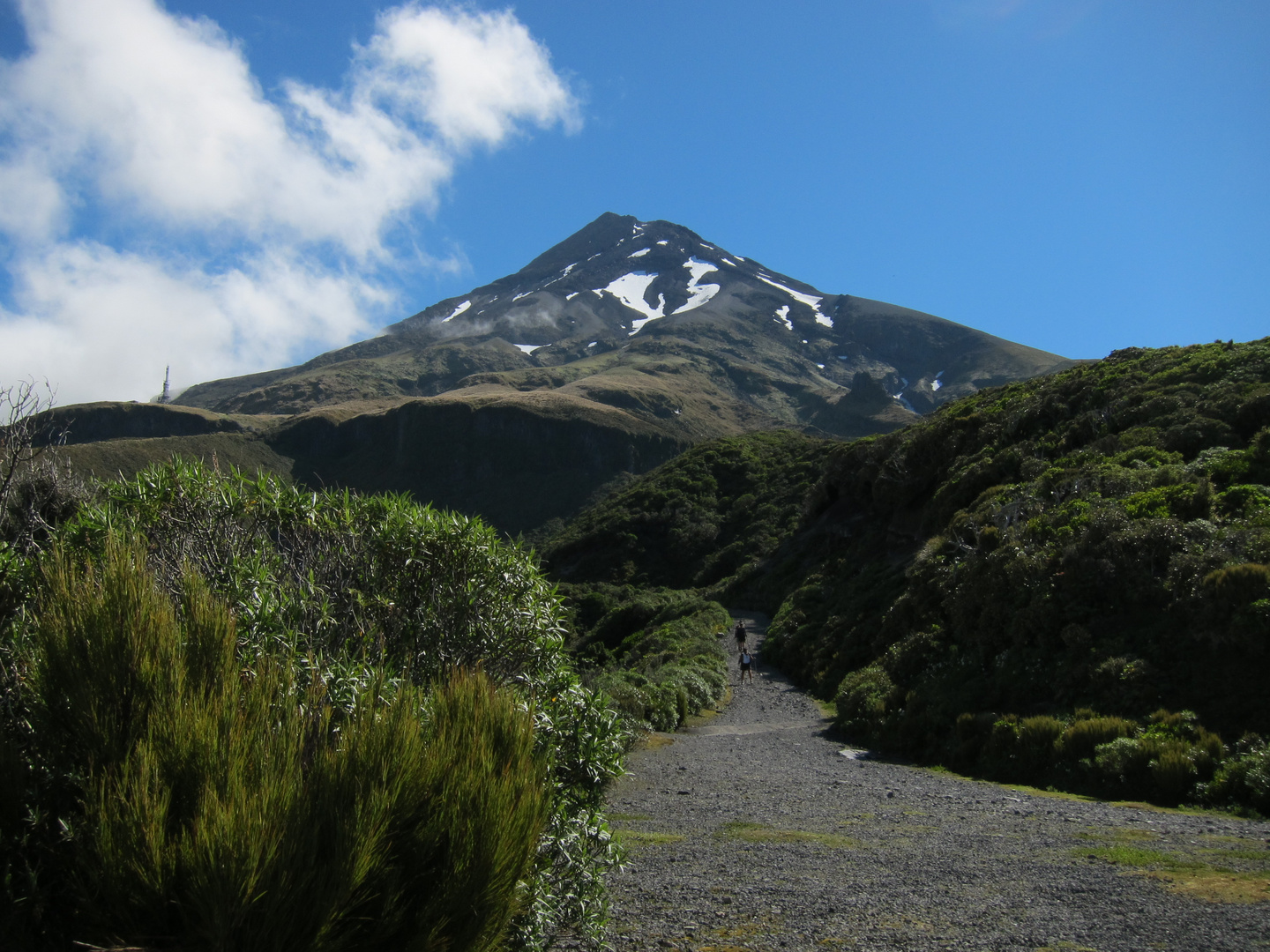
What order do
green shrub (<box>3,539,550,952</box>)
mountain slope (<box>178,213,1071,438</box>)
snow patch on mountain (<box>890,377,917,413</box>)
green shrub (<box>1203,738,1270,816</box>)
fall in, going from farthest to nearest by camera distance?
snow patch on mountain (<box>890,377,917,413</box>) → mountain slope (<box>178,213,1071,438</box>) → green shrub (<box>1203,738,1270,816</box>) → green shrub (<box>3,539,550,952</box>)

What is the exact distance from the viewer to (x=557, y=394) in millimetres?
90625

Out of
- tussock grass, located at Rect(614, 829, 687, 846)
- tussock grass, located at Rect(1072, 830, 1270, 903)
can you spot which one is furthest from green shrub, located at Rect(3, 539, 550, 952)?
tussock grass, located at Rect(1072, 830, 1270, 903)

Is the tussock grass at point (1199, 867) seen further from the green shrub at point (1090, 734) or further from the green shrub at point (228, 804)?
the green shrub at point (228, 804)

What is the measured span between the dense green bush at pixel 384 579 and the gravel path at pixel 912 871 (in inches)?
32.4

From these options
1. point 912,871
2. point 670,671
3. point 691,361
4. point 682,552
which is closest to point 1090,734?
point 912,871

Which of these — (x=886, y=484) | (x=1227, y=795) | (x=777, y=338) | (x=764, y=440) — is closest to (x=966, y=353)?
(x=777, y=338)

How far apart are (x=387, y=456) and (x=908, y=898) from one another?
253 ft

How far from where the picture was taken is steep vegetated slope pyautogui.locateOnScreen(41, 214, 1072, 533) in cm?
7156

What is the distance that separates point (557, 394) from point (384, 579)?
86.1 meters

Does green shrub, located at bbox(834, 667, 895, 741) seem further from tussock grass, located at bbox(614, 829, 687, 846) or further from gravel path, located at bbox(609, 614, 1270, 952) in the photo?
tussock grass, located at bbox(614, 829, 687, 846)

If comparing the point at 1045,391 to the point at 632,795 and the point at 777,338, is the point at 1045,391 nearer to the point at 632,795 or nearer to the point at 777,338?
the point at 632,795

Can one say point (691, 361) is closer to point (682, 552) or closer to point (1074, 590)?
point (682, 552)

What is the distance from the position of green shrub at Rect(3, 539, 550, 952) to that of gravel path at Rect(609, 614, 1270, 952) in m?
1.82

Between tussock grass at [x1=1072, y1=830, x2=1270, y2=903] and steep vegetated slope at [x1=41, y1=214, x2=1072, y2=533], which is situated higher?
steep vegetated slope at [x1=41, y1=214, x2=1072, y2=533]
